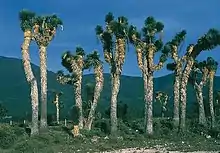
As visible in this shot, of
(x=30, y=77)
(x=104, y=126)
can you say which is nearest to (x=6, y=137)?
(x=30, y=77)

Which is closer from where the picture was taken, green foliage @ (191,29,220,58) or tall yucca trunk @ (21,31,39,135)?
tall yucca trunk @ (21,31,39,135)

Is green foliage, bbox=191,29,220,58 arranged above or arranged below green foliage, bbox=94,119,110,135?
above

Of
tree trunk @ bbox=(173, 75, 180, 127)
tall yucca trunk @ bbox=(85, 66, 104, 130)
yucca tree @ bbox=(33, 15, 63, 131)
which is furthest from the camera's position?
tree trunk @ bbox=(173, 75, 180, 127)

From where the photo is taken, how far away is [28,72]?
41.1 m

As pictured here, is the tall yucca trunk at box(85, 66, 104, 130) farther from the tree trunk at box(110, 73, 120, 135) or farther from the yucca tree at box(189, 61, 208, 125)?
the yucca tree at box(189, 61, 208, 125)

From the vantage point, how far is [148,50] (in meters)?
45.7

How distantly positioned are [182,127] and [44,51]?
16.2 metres

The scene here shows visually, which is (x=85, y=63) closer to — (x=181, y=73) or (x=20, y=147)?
(x=181, y=73)

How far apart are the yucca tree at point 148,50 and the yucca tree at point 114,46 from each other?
1150mm

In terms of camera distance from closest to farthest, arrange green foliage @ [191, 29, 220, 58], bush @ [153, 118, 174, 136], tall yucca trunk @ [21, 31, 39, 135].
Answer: tall yucca trunk @ [21, 31, 39, 135], green foliage @ [191, 29, 220, 58], bush @ [153, 118, 174, 136]

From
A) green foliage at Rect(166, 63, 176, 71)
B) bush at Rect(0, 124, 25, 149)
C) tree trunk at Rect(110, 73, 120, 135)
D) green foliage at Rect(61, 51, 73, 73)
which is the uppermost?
green foliage at Rect(61, 51, 73, 73)

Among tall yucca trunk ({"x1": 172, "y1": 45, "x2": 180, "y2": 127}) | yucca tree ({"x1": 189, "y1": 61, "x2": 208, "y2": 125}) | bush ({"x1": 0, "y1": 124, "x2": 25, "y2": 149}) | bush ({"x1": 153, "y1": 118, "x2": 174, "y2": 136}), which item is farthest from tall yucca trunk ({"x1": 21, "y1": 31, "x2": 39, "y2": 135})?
yucca tree ({"x1": 189, "y1": 61, "x2": 208, "y2": 125})

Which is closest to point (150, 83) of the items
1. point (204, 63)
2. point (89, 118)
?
point (89, 118)

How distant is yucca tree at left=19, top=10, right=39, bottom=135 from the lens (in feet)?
135
